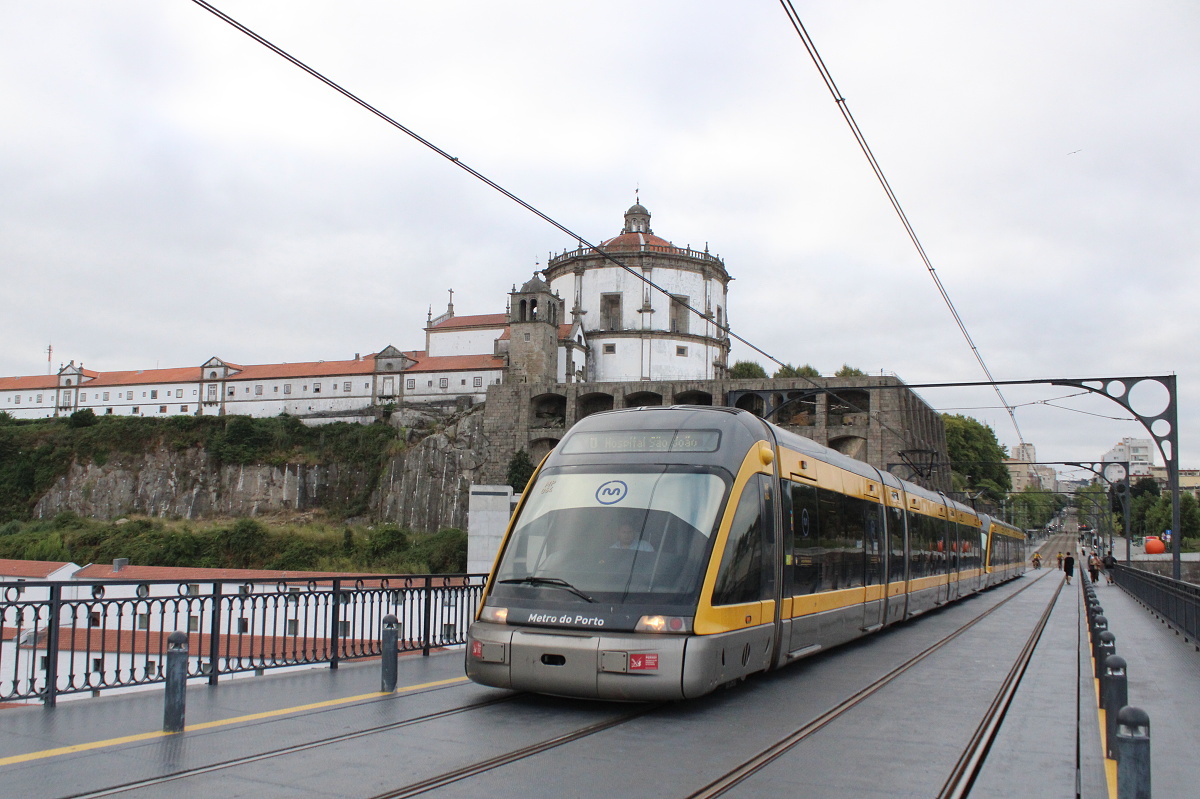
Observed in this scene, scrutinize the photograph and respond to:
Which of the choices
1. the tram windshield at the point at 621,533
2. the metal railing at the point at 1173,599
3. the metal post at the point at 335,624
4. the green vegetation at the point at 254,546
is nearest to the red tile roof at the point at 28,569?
the green vegetation at the point at 254,546

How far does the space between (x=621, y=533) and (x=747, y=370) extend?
8177 centimetres

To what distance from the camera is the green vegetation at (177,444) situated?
257 feet

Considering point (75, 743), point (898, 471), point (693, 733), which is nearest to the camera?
point (75, 743)

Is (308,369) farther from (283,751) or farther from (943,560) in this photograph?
(283,751)

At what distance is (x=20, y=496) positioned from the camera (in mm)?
85375

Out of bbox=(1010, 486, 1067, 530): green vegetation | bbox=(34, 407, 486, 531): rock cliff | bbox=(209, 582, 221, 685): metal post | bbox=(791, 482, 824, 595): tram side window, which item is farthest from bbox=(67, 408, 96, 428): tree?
bbox=(791, 482, 824, 595): tram side window

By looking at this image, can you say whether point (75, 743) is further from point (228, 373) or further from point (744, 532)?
point (228, 373)

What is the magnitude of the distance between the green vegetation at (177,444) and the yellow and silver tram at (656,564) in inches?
2668

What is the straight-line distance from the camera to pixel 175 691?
282 inches

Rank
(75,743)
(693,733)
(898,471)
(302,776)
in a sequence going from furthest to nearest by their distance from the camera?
1. (898,471)
2. (693,733)
3. (75,743)
4. (302,776)

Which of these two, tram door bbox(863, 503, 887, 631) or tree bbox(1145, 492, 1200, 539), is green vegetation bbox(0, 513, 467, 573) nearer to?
tree bbox(1145, 492, 1200, 539)

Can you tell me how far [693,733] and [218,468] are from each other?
8113 centimetres

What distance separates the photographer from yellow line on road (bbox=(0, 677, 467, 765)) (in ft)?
20.8

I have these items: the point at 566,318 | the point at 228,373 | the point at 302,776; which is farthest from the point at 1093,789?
the point at 228,373
